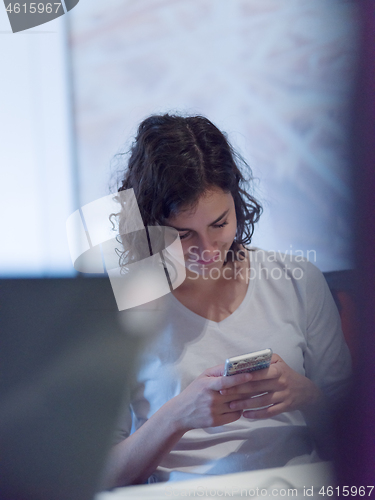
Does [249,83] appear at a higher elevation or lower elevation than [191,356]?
higher

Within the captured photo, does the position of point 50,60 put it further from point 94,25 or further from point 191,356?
point 191,356

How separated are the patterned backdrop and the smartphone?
24cm

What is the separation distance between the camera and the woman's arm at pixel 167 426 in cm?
76

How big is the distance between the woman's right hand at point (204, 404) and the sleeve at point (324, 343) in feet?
0.66

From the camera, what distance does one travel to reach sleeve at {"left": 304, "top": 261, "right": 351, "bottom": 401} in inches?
32.9

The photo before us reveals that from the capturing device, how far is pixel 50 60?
804 mm

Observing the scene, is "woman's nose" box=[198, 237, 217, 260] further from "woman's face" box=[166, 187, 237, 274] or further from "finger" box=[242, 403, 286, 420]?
"finger" box=[242, 403, 286, 420]

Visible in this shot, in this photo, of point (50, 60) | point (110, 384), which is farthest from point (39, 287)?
point (50, 60)

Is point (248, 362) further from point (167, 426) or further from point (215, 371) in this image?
point (167, 426)

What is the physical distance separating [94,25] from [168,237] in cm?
47

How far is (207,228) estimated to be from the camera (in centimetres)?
79

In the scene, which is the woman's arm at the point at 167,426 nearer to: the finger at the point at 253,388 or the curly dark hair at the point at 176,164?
the finger at the point at 253,388

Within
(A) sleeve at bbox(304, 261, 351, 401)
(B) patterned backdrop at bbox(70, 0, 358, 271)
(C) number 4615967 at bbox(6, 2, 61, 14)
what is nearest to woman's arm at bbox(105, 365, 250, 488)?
(A) sleeve at bbox(304, 261, 351, 401)

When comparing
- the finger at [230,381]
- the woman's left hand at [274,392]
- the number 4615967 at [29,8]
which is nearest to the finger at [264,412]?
the woman's left hand at [274,392]
